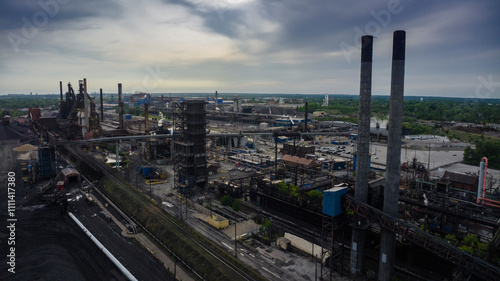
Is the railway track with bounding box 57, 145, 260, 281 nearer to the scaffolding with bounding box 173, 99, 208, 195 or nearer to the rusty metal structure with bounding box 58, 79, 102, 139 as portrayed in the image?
the scaffolding with bounding box 173, 99, 208, 195

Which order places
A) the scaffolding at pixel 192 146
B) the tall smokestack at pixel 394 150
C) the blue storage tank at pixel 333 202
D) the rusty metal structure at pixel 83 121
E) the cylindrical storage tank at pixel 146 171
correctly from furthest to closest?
the rusty metal structure at pixel 83 121
the cylindrical storage tank at pixel 146 171
the scaffolding at pixel 192 146
the blue storage tank at pixel 333 202
the tall smokestack at pixel 394 150

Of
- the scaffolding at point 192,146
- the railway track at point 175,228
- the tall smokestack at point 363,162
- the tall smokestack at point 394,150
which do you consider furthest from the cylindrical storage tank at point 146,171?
the tall smokestack at point 394,150

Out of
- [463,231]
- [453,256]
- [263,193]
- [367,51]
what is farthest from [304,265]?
[367,51]

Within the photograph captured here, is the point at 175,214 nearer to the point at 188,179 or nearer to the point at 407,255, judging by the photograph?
the point at 188,179

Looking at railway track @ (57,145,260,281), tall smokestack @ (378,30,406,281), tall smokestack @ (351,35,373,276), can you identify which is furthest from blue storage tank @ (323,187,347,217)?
railway track @ (57,145,260,281)

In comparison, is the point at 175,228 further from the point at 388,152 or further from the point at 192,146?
the point at 388,152

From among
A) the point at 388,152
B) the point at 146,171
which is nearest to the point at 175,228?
the point at 388,152

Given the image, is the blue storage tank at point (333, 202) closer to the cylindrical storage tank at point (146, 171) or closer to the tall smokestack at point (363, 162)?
the tall smokestack at point (363, 162)
